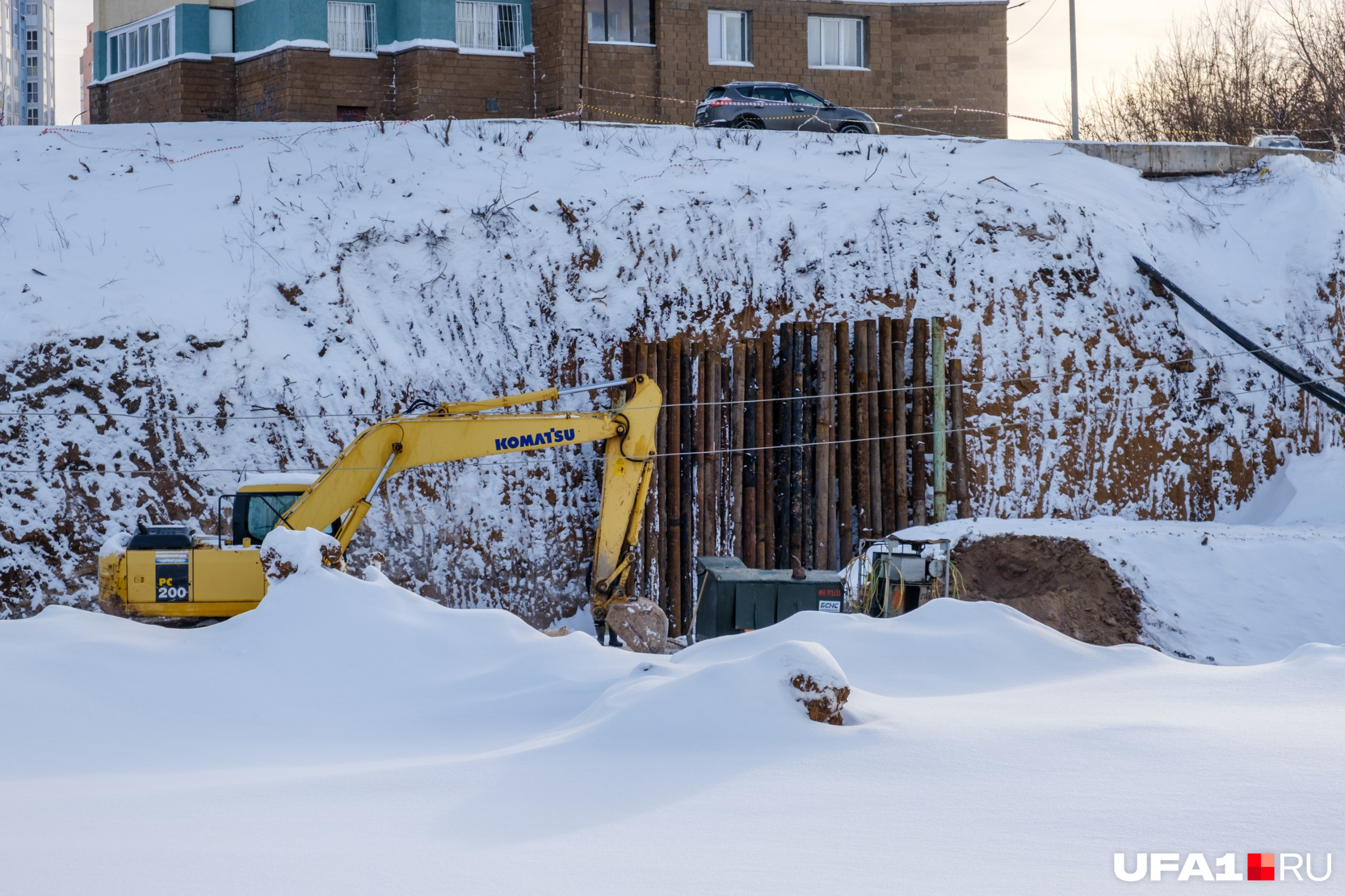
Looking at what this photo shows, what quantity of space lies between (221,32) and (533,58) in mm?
6864

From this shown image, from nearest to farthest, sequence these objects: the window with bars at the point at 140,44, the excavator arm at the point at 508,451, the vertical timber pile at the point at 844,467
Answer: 1. the excavator arm at the point at 508,451
2. the vertical timber pile at the point at 844,467
3. the window with bars at the point at 140,44

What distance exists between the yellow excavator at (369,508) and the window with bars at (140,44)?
19.0m

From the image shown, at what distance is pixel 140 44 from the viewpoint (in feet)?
90.4

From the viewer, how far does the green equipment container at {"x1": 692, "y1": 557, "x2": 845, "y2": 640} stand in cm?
1130

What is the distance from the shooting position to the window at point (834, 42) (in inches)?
1104

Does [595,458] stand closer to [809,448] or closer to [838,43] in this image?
[809,448]

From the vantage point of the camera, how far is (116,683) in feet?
24.3

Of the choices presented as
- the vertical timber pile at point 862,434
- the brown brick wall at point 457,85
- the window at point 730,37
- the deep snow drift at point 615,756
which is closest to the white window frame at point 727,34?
the window at point 730,37

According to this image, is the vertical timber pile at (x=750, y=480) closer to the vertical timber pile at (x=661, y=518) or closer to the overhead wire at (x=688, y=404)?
the overhead wire at (x=688, y=404)

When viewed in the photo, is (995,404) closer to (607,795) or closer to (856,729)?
(856,729)

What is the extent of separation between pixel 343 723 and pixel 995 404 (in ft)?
38.9

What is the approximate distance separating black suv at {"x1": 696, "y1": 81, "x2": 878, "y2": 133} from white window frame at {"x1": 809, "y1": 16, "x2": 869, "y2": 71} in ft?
15.3

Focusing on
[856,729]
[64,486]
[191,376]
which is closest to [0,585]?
[64,486]

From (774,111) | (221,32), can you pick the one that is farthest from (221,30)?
(774,111)
